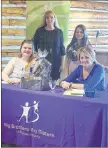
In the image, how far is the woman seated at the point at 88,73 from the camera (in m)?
2.04

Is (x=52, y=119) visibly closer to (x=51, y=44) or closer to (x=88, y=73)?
(x=88, y=73)

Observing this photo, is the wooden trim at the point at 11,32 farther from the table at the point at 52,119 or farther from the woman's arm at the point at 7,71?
the table at the point at 52,119

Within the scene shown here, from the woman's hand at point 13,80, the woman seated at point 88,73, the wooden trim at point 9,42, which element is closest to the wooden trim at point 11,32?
the wooden trim at point 9,42

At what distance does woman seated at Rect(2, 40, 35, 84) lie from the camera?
2.18m

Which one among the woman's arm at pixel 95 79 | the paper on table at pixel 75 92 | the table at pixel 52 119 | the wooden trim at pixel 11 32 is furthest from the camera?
the wooden trim at pixel 11 32

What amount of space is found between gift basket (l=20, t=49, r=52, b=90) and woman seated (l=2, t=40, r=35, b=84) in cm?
7

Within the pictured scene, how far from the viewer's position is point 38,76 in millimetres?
2070

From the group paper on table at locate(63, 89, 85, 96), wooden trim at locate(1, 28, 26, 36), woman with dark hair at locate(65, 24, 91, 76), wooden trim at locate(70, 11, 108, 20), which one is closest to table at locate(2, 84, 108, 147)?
paper on table at locate(63, 89, 85, 96)

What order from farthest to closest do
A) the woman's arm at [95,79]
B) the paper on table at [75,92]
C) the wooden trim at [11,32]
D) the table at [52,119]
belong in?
the wooden trim at [11,32] < the woman's arm at [95,79] < the paper on table at [75,92] < the table at [52,119]

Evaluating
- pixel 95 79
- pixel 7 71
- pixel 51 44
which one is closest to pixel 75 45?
pixel 51 44

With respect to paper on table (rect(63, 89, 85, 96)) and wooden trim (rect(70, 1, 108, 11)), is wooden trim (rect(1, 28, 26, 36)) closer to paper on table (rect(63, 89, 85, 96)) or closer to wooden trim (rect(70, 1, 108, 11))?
wooden trim (rect(70, 1, 108, 11))

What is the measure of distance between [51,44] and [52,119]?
24.6 inches

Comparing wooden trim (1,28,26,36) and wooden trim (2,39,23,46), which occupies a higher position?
wooden trim (1,28,26,36)

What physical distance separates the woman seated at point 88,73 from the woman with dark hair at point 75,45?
0.04 m
